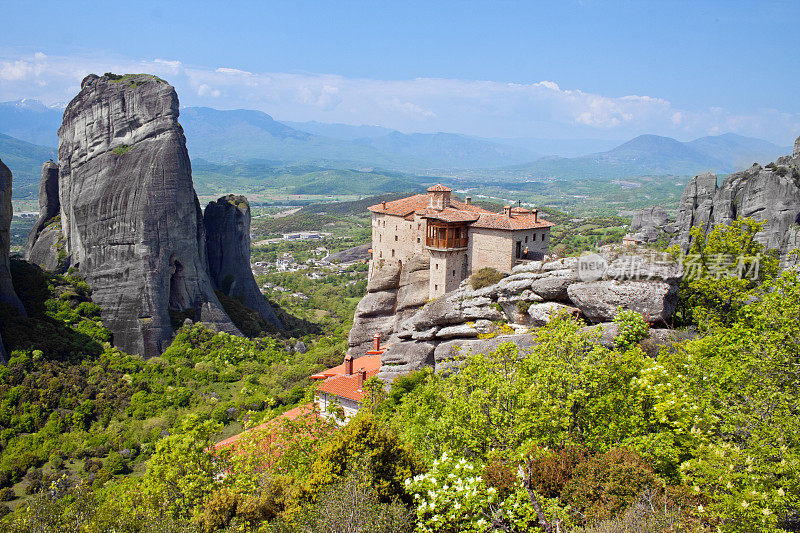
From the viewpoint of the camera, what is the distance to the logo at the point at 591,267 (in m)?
27.8

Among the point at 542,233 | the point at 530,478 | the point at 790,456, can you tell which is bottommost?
the point at 530,478

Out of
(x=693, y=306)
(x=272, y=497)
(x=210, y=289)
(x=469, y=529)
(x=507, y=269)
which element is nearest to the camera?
(x=469, y=529)

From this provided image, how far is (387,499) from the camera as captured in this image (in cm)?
1533

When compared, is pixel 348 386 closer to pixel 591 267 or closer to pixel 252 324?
pixel 591 267

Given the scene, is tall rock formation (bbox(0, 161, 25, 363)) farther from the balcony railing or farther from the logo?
the logo

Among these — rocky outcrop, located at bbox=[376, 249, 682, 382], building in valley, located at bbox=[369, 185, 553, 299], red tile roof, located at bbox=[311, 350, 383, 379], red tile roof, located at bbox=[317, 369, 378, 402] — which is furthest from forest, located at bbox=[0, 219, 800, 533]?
red tile roof, located at bbox=[311, 350, 383, 379]

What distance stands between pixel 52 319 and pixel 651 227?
10120 cm

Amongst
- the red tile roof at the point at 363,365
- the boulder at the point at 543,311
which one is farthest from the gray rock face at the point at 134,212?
the boulder at the point at 543,311

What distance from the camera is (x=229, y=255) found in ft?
259

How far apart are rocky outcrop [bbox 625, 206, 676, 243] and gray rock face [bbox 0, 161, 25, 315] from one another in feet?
295

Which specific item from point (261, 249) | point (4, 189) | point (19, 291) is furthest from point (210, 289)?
point (261, 249)

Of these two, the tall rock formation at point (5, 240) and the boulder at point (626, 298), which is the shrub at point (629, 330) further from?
the tall rock formation at point (5, 240)

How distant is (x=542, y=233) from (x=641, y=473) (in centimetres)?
2497

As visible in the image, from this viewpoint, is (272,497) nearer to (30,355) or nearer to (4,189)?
(30,355)
